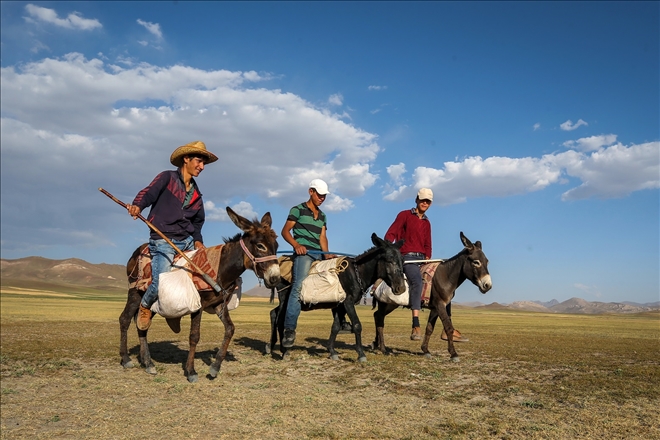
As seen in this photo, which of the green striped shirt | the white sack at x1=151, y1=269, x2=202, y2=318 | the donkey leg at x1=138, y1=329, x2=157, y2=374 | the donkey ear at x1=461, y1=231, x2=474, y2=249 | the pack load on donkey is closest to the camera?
the white sack at x1=151, y1=269, x2=202, y2=318

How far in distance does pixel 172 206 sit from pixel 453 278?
6.14 meters

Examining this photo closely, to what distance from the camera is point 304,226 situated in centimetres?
952

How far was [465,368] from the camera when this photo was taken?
8383 millimetres

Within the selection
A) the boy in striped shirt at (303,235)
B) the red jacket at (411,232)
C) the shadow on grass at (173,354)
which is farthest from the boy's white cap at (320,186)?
the shadow on grass at (173,354)

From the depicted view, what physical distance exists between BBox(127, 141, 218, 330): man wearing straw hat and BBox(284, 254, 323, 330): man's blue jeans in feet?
6.86

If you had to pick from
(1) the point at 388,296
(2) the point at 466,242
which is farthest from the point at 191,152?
(2) the point at 466,242

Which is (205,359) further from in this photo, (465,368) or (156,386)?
(465,368)

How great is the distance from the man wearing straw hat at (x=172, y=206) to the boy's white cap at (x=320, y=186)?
88.4 inches

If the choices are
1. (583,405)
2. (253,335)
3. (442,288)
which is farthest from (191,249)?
(253,335)

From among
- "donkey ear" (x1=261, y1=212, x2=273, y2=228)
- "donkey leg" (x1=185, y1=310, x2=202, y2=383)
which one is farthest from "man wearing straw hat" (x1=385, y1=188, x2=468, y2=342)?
"donkey leg" (x1=185, y1=310, x2=202, y2=383)

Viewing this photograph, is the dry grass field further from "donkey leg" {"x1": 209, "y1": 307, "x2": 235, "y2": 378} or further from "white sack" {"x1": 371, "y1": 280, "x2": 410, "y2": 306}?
"white sack" {"x1": 371, "y1": 280, "x2": 410, "y2": 306}

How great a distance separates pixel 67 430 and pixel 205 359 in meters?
4.53

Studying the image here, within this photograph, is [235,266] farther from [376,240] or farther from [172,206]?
[376,240]

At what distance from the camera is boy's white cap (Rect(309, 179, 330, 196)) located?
371 inches
